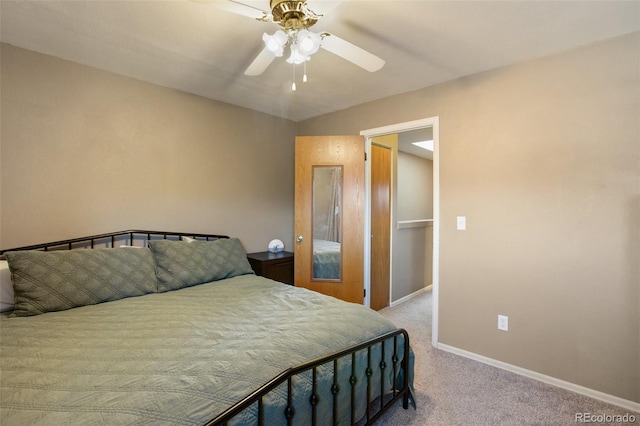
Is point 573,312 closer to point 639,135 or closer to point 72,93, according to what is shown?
point 639,135

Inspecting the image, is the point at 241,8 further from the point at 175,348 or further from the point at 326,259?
the point at 326,259

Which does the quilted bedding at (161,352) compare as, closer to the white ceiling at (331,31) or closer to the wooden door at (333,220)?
the wooden door at (333,220)

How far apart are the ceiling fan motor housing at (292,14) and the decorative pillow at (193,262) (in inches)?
74.0

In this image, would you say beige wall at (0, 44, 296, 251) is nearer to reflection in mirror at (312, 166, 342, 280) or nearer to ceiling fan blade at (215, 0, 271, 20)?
reflection in mirror at (312, 166, 342, 280)

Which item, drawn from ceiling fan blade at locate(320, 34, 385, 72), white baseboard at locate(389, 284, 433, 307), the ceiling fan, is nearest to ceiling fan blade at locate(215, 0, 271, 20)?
the ceiling fan

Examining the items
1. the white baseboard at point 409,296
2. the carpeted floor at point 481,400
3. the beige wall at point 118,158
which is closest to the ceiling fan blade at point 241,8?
the beige wall at point 118,158

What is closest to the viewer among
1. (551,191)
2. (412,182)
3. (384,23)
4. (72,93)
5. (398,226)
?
(384,23)

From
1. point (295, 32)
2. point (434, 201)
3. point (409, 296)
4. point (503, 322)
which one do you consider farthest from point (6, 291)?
point (409, 296)

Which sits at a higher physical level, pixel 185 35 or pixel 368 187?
pixel 185 35

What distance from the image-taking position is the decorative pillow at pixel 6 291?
1.79 meters

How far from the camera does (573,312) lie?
6.89 ft

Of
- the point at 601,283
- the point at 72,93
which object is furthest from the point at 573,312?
the point at 72,93

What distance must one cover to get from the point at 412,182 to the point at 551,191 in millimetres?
2667

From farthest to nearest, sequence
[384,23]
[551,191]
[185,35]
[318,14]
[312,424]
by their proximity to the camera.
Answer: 1. [551,191]
2. [185,35]
3. [384,23]
4. [318,14]
5. [312,424]
